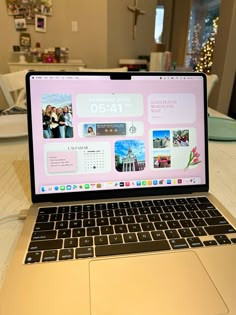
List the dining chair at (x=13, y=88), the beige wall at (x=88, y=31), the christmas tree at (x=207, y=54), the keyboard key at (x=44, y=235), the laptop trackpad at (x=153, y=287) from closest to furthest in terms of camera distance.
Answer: the laptop trackpad at (x=153, y=287) < the keyboard key at (x=44, y=235) < the dining chair at (x=13, y=88) < the beige wall at (x=88, y=31) < the christmas tree at (x=207, y=54)

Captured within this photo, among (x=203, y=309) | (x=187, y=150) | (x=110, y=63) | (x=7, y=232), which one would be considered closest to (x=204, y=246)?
(x=203, y=309)

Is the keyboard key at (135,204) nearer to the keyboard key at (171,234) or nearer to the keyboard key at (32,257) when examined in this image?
the keyboard key at (171,234)

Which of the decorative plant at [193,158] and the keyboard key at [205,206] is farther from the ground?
the decorative plant at [193,158]

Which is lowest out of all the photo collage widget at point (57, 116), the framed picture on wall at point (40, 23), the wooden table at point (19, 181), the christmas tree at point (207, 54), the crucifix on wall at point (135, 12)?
the wooden table at point (19, 181)

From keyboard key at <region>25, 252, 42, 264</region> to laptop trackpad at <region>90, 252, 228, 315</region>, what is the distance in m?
0.08

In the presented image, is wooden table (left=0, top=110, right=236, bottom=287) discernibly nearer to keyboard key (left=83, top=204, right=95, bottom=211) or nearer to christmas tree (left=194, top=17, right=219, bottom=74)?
keyboard key (left=83, top=204, right=95, bottom=211)

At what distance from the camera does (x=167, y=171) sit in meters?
0.52

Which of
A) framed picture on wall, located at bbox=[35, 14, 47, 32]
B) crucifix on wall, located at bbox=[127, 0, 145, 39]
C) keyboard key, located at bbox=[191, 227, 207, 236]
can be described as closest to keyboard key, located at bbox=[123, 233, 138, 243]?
keyboard key, located at bbox=[191, 227, 207, 236]

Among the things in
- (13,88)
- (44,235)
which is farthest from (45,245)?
(13,88)

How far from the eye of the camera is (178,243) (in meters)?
0.39

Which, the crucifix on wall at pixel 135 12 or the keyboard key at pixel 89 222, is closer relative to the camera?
the keyboard key at pixel 89 222

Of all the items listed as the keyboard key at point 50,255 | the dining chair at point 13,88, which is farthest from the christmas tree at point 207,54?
the keyboard key at point 50,255

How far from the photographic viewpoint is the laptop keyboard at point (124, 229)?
38 cm

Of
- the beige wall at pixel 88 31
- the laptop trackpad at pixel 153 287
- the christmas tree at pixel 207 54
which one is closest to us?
the laptop trackpad at pixel 153 287
